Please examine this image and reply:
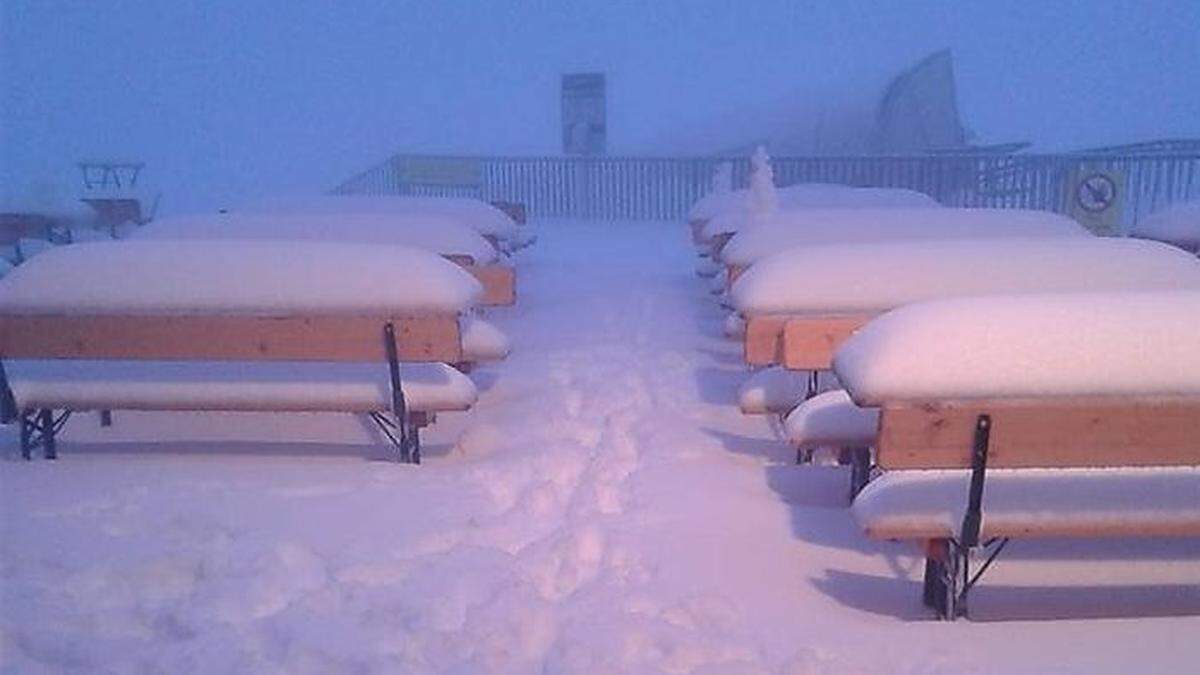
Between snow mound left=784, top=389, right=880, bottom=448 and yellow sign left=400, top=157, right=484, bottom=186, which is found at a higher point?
yellow sign left=400, top=157, right=484, bottom=186

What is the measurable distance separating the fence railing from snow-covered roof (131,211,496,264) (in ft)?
39.9

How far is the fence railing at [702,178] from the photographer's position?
16.6m

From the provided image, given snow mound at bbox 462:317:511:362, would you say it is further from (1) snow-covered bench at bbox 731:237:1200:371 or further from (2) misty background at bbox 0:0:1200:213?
(2) misty background at bbox 0:0:1200:213

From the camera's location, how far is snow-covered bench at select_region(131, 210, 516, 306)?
8125 mm

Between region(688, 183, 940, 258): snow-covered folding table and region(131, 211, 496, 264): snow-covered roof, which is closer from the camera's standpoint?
region(131, 211, 496, 264): snow-covered roof

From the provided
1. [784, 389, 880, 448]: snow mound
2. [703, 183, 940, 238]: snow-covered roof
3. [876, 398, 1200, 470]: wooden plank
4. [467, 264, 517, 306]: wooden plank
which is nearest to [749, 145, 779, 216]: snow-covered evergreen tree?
[703, 183, 940, 238]: snow-covered roof

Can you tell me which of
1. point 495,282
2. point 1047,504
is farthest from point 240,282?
point 1047,504

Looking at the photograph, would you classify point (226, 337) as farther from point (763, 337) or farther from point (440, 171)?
point (440, 171)

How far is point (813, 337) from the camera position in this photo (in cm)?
522

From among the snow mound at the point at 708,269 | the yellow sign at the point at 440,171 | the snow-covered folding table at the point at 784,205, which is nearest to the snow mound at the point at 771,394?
the snow-covered folding table at the point at 784,205

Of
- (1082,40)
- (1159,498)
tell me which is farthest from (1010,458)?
(1082,40)

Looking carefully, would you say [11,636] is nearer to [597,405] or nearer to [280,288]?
[280,288]

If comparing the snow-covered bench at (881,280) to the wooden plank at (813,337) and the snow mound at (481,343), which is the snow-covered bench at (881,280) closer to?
the wooden plank at (813,337)

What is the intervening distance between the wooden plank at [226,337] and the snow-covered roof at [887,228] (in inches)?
119
